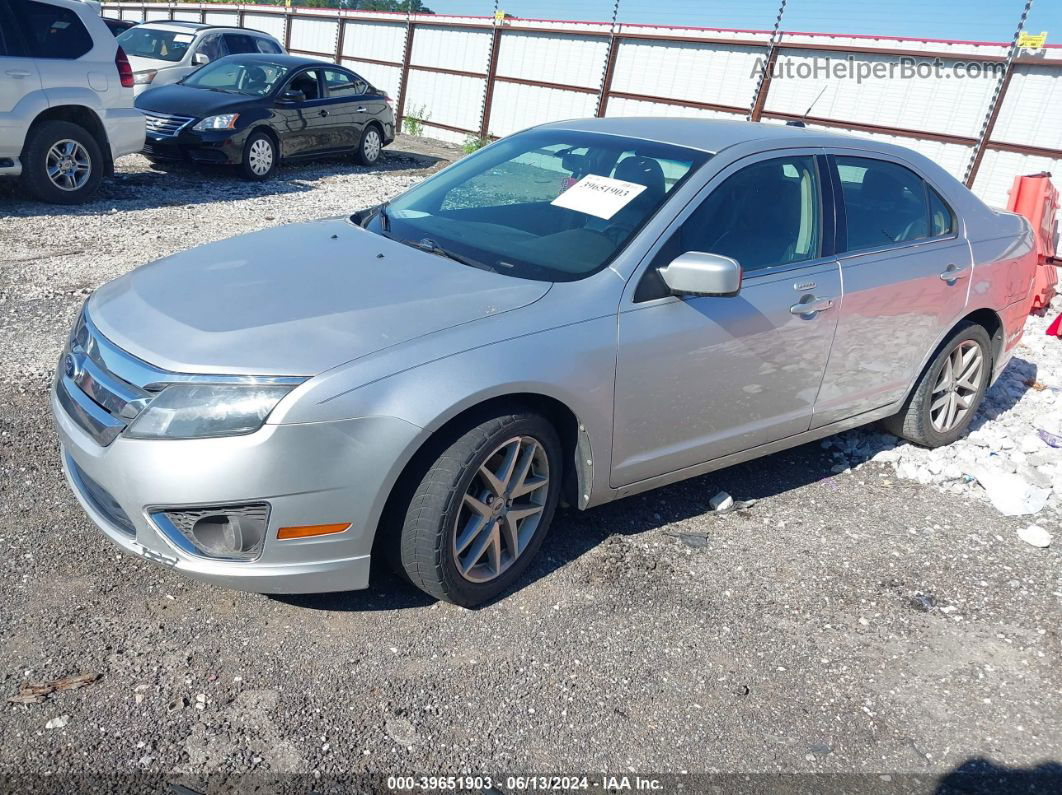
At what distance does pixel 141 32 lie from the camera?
14.8 metres

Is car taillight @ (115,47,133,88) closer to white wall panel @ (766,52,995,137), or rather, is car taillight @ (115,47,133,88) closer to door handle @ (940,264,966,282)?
door handle @ (940,264,966,282)

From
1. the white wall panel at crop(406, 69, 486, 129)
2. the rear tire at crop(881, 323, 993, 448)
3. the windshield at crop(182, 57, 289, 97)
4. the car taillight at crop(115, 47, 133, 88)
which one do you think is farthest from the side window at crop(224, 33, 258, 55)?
the rear tire at crop(881, 323, 993, 448)

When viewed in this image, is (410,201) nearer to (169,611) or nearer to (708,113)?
(169,611)

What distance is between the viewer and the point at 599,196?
3.83m

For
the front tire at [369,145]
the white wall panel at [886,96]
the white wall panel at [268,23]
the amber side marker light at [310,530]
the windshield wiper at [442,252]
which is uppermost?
the white wall panel at [886,96]

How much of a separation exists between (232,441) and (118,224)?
21.9ft

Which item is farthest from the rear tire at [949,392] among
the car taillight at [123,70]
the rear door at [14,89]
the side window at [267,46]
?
the side window at [267,46]

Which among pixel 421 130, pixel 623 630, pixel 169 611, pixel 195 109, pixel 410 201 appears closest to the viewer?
pixel 169 611

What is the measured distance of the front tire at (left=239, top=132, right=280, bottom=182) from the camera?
11.3 metres

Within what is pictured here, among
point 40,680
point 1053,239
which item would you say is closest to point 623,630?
point 40,680

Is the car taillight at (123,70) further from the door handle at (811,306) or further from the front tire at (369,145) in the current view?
the door handle at (811,306)

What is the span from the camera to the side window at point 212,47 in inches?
561

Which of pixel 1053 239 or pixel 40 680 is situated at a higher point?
pixel 1053 239

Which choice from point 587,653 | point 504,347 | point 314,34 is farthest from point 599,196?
point 314,34
